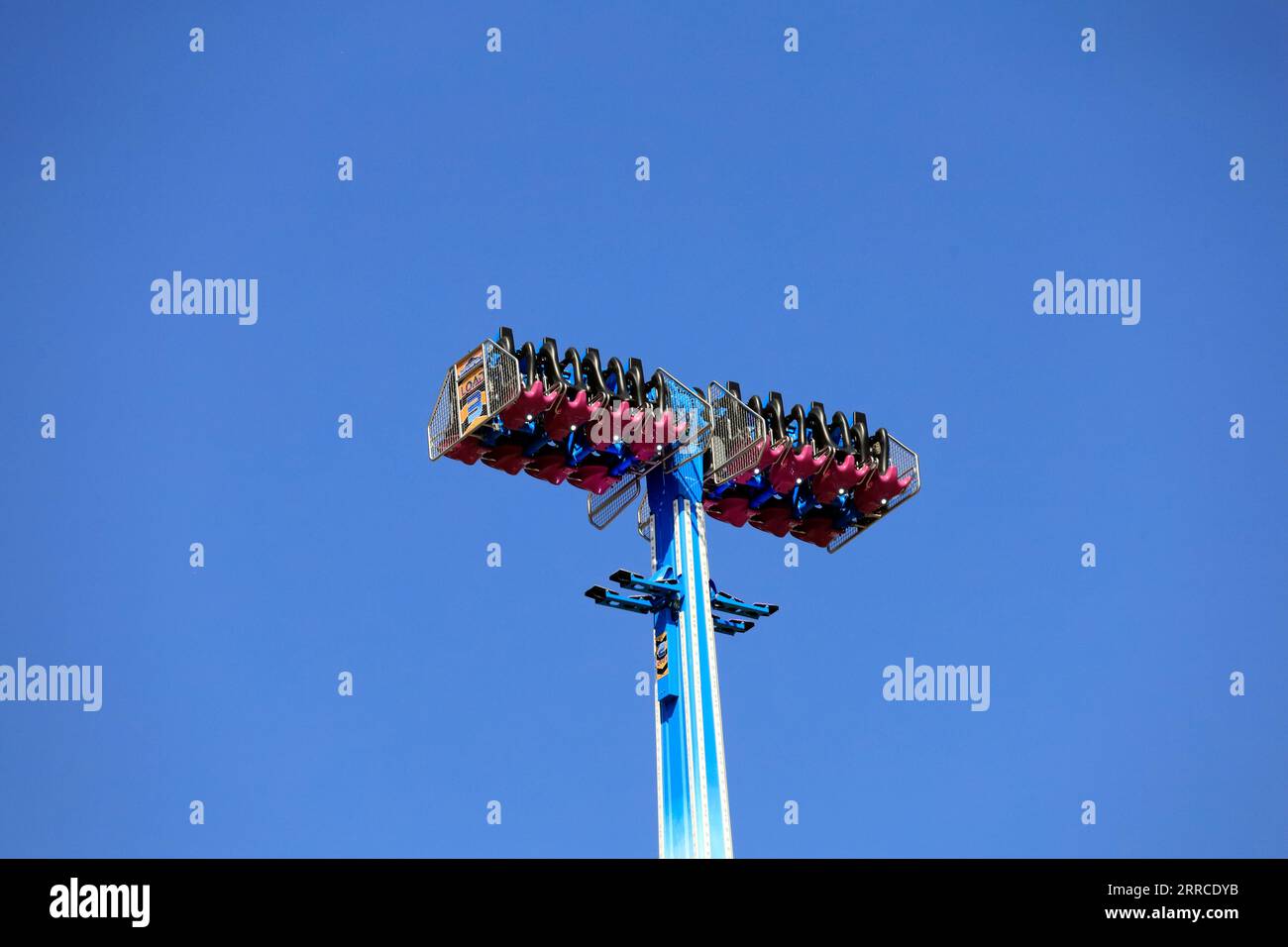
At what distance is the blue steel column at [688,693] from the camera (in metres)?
31.4

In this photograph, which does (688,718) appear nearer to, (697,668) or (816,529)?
(697,668)

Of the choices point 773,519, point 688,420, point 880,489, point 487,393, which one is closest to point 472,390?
point 487,393

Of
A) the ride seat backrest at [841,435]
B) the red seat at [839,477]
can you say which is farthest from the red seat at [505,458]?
the ride seat backrest at [841,435]

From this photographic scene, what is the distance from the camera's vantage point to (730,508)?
36938 millimetres

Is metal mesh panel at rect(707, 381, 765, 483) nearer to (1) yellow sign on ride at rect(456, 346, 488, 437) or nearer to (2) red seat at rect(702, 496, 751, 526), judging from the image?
(2) red seat at rect(702, 496, 751, 526)

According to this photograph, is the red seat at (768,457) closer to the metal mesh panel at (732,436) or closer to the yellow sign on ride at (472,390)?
the metal mesh panel at (732,436)

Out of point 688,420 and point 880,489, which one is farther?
point 880,489

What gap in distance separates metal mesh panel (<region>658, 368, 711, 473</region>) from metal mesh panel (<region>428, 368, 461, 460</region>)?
4476 millimetres

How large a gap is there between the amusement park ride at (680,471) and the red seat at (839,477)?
0.10ft

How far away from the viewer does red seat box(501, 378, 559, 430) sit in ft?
106

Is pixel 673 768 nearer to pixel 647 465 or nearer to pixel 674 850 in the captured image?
pixel 674 850

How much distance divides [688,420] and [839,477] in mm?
3846
